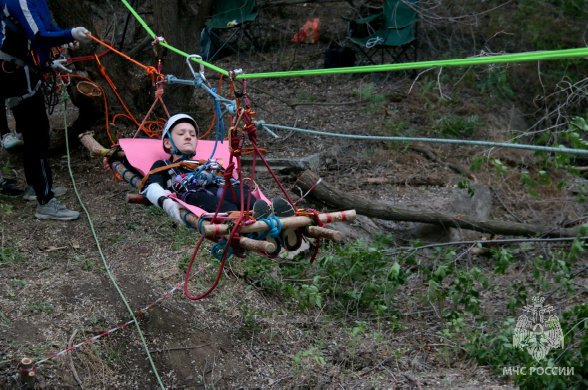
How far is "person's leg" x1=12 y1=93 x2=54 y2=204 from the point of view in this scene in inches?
221

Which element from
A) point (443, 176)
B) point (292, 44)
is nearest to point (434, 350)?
point (443, 176)

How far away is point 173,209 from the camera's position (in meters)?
4.33

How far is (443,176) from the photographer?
8039 millimetres

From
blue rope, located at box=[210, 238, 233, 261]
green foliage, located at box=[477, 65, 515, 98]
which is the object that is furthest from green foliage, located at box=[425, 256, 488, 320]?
green foliage, located at box=[477, 65, 515, 98]

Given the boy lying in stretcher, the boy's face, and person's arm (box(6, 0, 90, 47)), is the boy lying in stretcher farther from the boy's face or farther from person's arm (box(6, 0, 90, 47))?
person's arm (box(6, 0, 90, 47))

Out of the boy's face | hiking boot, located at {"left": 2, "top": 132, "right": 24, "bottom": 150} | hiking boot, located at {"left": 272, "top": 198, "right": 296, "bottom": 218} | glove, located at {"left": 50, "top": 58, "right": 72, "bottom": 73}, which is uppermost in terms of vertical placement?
hiking boot, located at {"left": 272, "top": 198, "right": 296, "bottom": 218}

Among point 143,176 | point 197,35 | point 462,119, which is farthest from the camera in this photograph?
→ point 462,119

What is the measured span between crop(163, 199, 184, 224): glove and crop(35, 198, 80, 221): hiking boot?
6.34ft

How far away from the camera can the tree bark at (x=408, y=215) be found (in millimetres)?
6566

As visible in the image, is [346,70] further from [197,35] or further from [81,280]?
[197,35]

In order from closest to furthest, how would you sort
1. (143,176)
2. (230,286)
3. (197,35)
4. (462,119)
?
(143,176)
(230,286)
(197,35)
(462,119)

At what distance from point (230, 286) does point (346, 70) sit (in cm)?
223

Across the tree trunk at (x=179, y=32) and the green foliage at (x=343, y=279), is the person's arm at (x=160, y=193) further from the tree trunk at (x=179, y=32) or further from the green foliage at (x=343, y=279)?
the tree trunk at (x=179, y=32)

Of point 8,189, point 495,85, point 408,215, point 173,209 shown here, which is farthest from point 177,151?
point 495,85
